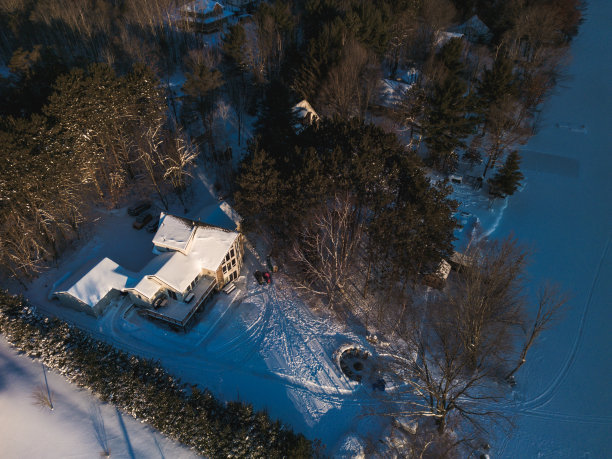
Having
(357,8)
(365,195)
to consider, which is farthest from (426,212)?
(357,8)

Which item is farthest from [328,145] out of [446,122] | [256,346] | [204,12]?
[204,12]

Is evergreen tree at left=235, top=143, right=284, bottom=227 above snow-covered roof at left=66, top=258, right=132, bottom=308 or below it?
above

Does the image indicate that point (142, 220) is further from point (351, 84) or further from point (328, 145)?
point (351, 84)

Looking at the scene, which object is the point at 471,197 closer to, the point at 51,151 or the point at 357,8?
the point at 357,8

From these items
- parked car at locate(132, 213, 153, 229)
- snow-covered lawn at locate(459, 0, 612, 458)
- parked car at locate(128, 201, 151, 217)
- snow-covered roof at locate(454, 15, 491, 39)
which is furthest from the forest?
parked car at locate(132, 213, 153, 229)

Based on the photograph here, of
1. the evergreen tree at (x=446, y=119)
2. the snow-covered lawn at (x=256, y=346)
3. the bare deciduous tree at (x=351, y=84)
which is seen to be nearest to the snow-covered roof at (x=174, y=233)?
the snow-covered lawn at (x=256, y=346)

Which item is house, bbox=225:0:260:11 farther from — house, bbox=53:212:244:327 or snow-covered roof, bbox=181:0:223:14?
house, bbox=53:212:244:327

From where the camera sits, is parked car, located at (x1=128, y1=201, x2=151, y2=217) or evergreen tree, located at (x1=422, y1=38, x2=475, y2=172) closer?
parked car, located at (x1=128, y1=201, x2=151, y2=217)
